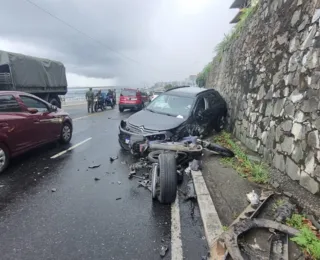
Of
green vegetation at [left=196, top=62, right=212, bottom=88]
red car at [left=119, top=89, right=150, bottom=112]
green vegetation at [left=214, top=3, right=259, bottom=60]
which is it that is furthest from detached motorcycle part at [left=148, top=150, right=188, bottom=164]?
green vegetation at [left=196, top=62, right=212, bottom=88]

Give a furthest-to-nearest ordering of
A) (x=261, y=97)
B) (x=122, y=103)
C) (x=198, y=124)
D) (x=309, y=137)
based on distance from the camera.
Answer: (x=122, y=103) < (x=198, y=124) < (x=261, y=97) < (x=309, y=137)

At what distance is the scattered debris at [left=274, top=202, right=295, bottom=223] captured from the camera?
12.1 ft

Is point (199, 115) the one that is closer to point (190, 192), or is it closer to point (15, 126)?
point (190, 192)

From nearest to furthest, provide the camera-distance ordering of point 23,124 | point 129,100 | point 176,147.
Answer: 1. point 176,147
2. point 23,124
3. point 129,100

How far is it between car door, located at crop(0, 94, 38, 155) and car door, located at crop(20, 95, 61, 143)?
341 millimetres

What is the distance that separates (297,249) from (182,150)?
9.62 ft

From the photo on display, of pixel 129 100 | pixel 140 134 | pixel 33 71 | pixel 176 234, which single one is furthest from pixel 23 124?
pixel 129 100

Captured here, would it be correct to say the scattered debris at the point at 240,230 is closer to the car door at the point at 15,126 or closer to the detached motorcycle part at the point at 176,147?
the detached motorcycle part at the point at 176,147

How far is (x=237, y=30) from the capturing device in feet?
41.2

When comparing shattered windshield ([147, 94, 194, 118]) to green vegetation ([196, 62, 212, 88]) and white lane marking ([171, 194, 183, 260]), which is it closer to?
white lane marking ([171, 194, 183, 260])

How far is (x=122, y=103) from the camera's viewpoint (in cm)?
2233

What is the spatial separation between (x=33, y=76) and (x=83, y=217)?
12.3m

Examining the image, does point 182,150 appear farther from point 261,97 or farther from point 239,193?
point 261,97

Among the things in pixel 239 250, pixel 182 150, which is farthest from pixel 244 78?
pixel 239 250
